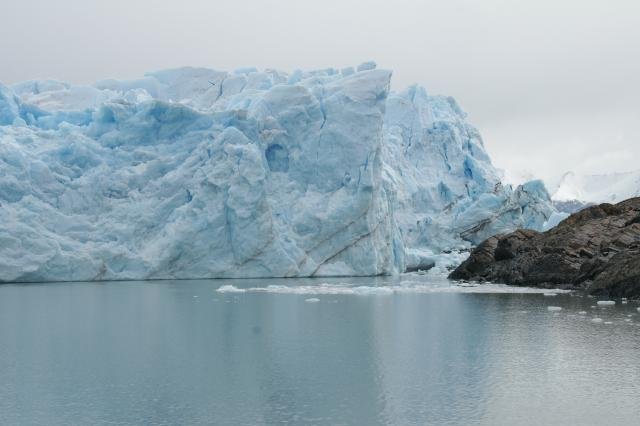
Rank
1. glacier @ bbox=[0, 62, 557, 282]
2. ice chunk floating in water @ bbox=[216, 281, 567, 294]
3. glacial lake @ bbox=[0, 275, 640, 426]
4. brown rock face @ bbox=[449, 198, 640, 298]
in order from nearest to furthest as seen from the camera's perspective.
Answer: glacial lake @ bbox=[0, 275, 640, 426] → brown rock face @ bbox=[449, 198, 640, 298] → ice chunk floating in water @ bbox=[216, 281, 567, 294] → glacier @ bbox=[0, 62, 557, 282]

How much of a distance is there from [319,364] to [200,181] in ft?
54.8

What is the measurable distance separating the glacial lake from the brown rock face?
2.94 metres

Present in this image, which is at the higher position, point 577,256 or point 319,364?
point 577,256

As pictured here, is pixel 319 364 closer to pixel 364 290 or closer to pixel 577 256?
pixel 364 290

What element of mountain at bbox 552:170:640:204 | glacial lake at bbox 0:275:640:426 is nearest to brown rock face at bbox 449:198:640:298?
glacial lake at bbox 0:275:640:426

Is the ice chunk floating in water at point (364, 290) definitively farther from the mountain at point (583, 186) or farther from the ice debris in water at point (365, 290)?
the mountain at point (583, 186)

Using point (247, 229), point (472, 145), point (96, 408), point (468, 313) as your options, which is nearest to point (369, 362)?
point (96, 408)

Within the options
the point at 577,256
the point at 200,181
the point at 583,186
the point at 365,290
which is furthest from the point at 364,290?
the point at 583,186

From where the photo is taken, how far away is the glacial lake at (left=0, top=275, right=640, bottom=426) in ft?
19.5

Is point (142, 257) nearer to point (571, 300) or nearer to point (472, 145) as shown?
point (571, 300)

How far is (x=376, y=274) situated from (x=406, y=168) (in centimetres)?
900

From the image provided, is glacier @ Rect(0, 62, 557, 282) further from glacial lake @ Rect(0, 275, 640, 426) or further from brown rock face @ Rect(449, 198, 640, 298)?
glacial lake @ Rect(0, 275, 640, 426)

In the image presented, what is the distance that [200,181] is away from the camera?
2391 cm

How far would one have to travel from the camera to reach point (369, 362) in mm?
8156
